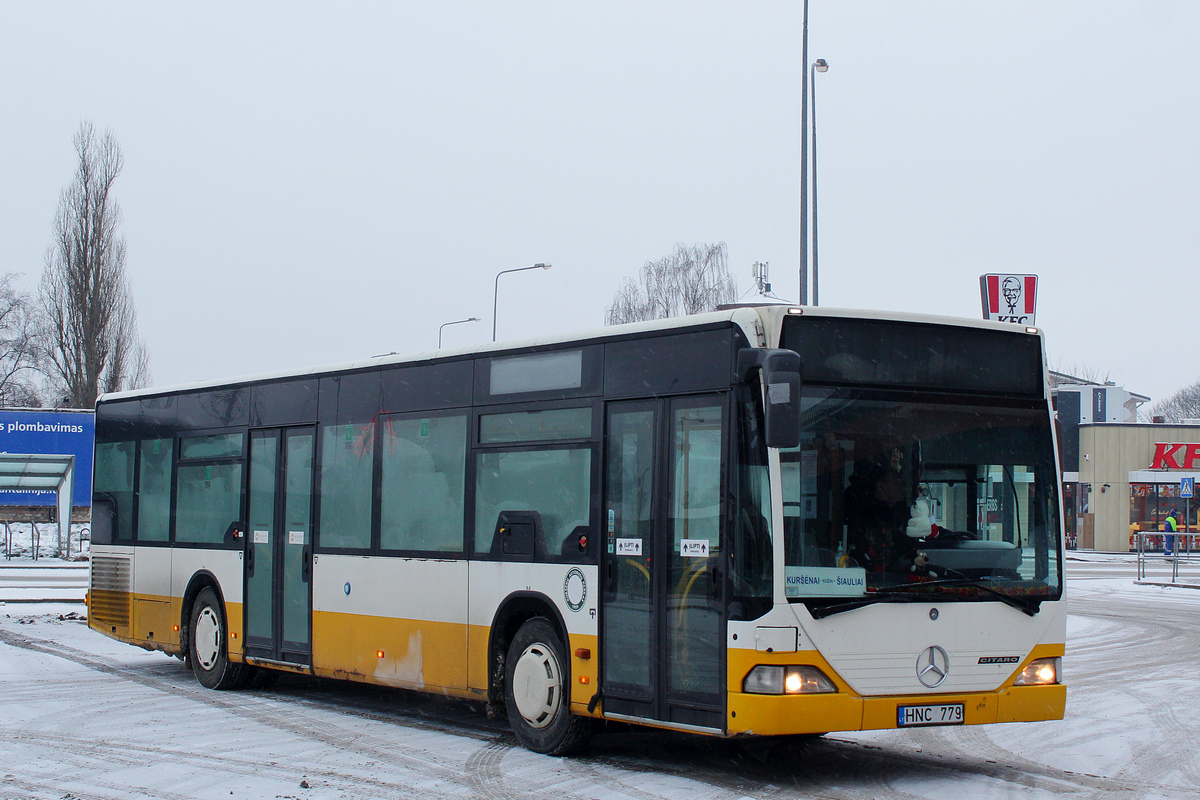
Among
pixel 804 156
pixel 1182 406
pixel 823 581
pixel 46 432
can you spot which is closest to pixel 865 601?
pixel 823 581

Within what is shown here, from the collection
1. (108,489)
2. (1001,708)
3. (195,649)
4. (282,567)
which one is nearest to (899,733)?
(1001,708)

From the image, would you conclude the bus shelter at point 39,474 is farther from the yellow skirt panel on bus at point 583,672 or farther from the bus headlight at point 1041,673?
the bus headlight at point 1041,673

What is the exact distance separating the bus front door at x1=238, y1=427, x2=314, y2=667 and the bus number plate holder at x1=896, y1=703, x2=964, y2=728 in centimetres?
583

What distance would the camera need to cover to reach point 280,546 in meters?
12.3

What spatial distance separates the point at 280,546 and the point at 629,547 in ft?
15.8

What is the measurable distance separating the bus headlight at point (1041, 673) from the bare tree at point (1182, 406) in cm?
10658

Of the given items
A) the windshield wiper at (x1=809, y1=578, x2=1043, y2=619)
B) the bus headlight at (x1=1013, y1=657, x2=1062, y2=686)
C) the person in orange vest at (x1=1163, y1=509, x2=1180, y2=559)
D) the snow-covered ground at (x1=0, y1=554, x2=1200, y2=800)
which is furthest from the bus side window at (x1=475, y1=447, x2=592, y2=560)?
the person in orange vest at (x1=1163, y1=509, x2=1180, y2=559)

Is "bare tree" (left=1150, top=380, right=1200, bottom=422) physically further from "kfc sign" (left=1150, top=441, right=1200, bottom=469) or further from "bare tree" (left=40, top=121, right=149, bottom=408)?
"bare tree" (left=40, top=121, right=149, bottom=408)

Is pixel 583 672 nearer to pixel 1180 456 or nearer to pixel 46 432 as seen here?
pixel 46 432

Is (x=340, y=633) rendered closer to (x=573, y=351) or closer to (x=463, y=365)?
(x=463, y=365)

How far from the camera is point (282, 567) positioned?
1228cm

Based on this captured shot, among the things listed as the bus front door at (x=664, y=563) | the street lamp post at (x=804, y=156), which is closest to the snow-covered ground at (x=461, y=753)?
the bus front door at (x=664, y=563)

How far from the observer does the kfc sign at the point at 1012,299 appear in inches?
464

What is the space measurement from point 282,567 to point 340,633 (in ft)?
3.82
